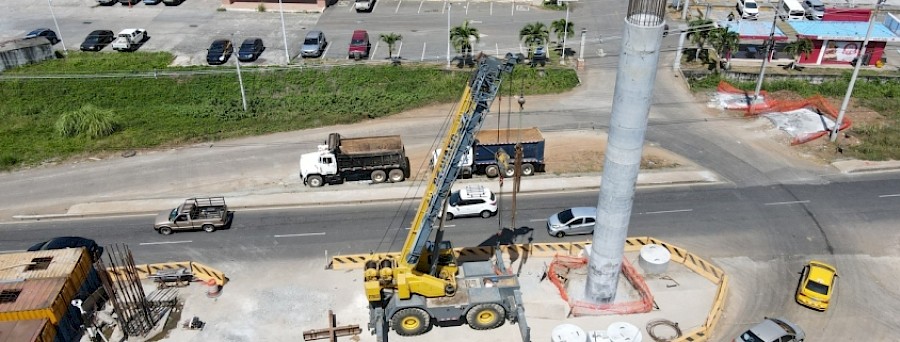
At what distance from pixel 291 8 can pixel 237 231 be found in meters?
43.0

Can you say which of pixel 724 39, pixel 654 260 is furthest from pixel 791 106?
pixel 654 260

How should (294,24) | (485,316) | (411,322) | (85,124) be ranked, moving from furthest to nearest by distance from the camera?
(294,24) → (85,124) → (485,316) → (411,322)

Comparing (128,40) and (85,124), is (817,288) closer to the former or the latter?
(85,124)

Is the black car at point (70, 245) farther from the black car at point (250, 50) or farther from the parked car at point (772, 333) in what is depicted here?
the parked car at point (772, 333)

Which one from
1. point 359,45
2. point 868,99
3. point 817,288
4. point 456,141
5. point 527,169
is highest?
point 456,141

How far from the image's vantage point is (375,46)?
66.3m

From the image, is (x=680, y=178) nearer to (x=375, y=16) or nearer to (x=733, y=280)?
(x=733, y=280)

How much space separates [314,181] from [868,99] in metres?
46.9

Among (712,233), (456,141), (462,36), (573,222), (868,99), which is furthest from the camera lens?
(462,36)

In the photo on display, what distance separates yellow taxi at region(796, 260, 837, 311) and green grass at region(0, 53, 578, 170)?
93.8 ft

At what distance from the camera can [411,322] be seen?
3045 centimetres

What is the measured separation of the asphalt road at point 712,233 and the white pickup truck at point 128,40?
29.9 m

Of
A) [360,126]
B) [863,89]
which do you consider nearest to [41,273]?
[360,126]

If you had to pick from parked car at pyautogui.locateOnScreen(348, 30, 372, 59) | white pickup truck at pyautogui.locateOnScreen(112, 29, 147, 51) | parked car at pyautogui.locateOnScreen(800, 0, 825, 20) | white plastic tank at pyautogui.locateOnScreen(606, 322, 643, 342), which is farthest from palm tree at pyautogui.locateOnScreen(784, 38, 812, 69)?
white pickup truck at pyautogui.locateOnScreen(112, 29, 147, 51)
